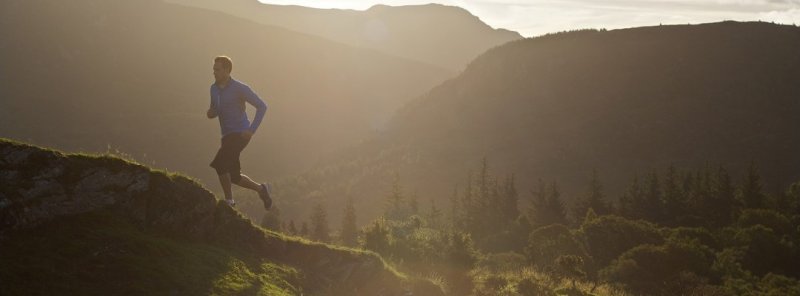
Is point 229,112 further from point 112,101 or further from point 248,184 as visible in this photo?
point 112,101

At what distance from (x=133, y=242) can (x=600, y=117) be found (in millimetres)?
111717

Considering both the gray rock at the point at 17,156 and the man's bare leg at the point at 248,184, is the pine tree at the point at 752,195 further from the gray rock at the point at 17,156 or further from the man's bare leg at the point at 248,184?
the gray rock at the point at 17,156

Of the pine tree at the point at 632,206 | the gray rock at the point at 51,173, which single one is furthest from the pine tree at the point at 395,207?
the gray rock at the point at 51,173

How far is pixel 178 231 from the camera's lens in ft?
27.9

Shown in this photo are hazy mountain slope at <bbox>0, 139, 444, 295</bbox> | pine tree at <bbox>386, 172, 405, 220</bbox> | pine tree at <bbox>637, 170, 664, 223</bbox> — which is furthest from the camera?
pine tree at <bbox>386, 172, 405, 220</bbox>

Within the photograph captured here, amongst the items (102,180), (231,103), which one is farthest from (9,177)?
(231,103)

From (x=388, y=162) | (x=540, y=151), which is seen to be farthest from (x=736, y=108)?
(x=388, y=162)

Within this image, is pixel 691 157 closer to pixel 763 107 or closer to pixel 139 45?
pixel 763 107

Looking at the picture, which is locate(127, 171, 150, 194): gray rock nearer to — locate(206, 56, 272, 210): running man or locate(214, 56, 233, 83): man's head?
locate(206, 56, 272, 210): running man

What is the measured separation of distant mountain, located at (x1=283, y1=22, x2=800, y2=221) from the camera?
95.2 m

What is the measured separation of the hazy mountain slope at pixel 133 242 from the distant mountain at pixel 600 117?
264 ft

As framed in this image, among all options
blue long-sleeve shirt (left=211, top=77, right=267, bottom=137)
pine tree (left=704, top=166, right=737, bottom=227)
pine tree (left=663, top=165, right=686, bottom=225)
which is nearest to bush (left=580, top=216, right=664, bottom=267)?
pine tree (left=663, top=165, right=686, bottom=225)

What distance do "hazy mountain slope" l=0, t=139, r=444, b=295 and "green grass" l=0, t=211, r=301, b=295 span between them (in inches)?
0.4

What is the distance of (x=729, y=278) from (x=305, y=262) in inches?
1017
